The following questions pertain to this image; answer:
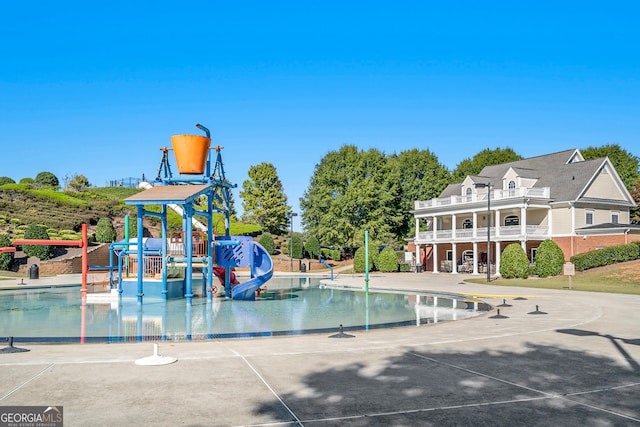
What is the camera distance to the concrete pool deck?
22.6 ft

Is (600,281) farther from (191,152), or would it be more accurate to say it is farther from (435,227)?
(191,152)

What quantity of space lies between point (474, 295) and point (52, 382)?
22083 millimetres

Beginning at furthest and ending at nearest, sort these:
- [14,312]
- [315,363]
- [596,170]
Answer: [596,170], [14,312], [315,363]

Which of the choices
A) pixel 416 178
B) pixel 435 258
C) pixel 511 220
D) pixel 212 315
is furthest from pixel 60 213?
pixel 511 220

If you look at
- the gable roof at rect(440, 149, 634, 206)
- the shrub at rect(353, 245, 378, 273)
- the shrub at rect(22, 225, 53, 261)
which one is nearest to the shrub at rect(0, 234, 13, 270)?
the shrub at rect(22, 225, 53, 261)

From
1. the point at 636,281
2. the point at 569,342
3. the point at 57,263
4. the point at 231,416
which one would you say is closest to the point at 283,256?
the point at 57,263

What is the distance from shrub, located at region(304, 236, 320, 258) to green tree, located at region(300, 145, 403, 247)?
0.88 metres

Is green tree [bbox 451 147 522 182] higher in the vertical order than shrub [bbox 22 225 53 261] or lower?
higher

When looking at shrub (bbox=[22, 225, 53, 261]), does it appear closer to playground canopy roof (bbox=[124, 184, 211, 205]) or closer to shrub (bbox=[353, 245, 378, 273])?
playground canopy roof (bbox=[124, 184, 211, 205])

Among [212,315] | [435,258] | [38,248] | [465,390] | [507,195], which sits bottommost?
[212,315]

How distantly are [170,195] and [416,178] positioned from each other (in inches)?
2071

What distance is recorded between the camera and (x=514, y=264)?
3872 centimetres

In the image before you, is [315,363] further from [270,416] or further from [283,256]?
[283,256]

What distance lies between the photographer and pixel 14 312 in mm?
21719
